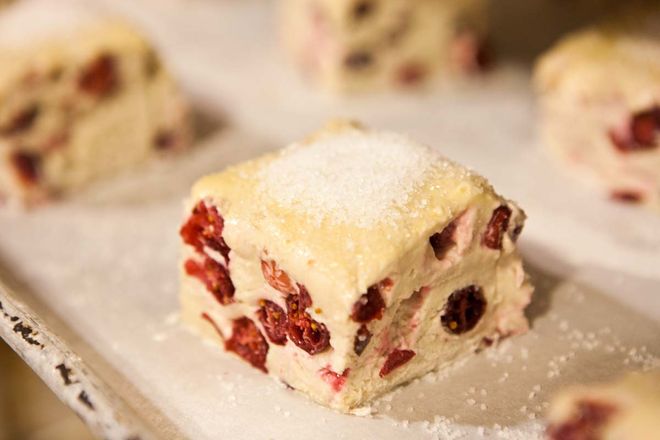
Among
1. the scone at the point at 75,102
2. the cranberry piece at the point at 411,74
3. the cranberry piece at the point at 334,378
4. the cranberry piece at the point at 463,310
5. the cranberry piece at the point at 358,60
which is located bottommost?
the cranberry piece at the point at 334,378

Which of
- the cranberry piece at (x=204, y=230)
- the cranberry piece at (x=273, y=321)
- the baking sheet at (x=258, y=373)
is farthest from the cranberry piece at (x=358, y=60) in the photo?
the cranberry piece at (x=273, y=321)

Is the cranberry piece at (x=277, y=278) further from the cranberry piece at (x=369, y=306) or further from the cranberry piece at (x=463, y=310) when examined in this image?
the cranberry piece at (x=463, y=310)

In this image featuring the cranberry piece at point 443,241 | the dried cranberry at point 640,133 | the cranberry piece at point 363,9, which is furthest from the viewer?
the cranberry piece at point 363,9

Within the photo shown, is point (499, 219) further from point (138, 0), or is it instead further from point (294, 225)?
point (138, 0)

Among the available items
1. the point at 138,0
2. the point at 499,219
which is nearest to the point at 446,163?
the point at 499,219

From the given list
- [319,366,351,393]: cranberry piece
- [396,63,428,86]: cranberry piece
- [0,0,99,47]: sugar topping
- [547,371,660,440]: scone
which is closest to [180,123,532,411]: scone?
[319,366,351,393]: cranberry piece

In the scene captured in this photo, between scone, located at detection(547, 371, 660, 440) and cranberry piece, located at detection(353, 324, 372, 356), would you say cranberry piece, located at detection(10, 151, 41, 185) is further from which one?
scone, located at detection(547, 371, 660, 440)
